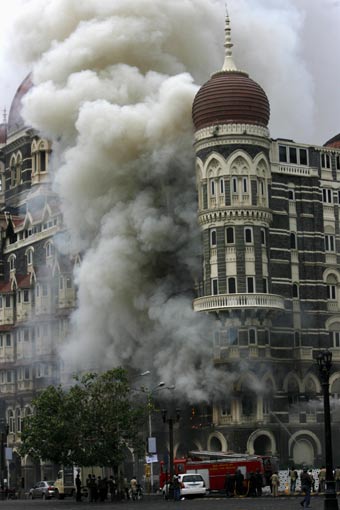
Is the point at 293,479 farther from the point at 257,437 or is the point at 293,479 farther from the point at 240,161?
the point at 240,161

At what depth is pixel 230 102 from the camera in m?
98.4

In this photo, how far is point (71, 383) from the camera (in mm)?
117500

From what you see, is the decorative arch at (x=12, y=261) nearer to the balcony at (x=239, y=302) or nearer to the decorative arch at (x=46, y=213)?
the decorative arch at (x=46, y=213)

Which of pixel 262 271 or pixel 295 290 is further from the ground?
pixel 262 271

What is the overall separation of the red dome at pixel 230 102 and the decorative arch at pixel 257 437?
25.8m

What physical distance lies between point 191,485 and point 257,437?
17.9m

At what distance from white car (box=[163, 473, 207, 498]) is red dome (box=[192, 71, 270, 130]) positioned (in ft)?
103

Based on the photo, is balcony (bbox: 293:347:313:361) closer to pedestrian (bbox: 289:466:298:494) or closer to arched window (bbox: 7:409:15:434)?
pedestrian (bbox: 289:466:298:494)

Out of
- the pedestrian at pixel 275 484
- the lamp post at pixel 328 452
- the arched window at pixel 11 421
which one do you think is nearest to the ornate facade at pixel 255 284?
the pedestrian at pixel 275 484

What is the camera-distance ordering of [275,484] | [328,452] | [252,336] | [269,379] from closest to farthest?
[328,452], [275,484], [252,336], [269,379]

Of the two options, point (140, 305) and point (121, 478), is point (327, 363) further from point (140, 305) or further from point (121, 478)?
point (140, 305)

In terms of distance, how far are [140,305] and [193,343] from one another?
8323 millimetres

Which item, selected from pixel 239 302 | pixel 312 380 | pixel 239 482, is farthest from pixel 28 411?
pixel 239 482

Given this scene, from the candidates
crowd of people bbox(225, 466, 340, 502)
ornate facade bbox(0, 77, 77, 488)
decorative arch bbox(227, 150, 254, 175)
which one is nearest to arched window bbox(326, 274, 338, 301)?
decorative arch bbox(227, 150, 254, 175)
